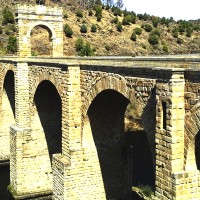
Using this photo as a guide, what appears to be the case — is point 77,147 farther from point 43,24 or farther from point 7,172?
point 7,172

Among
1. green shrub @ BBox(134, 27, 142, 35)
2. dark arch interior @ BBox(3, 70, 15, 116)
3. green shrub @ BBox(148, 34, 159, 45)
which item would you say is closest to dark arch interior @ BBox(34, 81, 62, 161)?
dark arch interior @ BBox(3, 70, 15, 116)

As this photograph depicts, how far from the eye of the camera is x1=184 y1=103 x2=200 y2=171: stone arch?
8.58 m

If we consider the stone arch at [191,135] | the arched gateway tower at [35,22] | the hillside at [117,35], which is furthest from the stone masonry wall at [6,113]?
the hillside at [117,35]

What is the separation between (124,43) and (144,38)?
15.2ft

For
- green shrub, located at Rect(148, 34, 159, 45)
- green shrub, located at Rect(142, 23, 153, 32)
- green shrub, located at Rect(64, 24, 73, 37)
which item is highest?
green shrub, located at Rect(142, 23, 153, 32)

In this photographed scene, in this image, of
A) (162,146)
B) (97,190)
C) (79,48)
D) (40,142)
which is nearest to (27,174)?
(40,142)

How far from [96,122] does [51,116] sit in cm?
630

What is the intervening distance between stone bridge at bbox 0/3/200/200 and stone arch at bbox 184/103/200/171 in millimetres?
24

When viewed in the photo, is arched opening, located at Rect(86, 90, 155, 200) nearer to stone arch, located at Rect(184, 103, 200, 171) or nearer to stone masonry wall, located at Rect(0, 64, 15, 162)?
stone arch, located at Rect(184, 103, 200, 171)

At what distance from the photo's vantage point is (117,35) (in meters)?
56.9

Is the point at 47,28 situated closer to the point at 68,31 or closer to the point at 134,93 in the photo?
the point at 134,93

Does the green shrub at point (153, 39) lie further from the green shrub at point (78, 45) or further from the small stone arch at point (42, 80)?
the small stone arch at point (42, 80)

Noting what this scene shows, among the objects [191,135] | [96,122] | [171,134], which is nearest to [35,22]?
[96,122]

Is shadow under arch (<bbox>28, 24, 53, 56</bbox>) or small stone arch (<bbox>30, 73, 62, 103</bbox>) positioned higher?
shadow under arch (<bbox>28, 24, 53, 56</bbox>)
